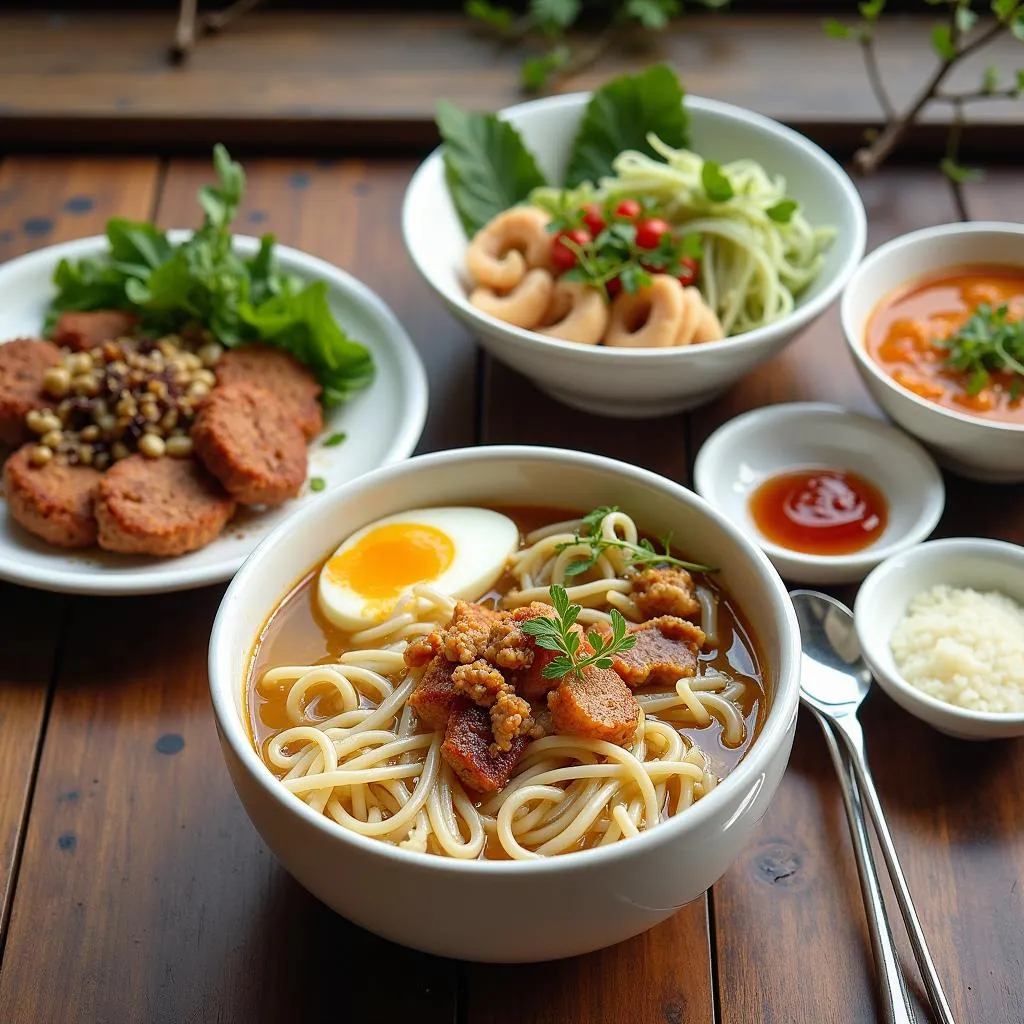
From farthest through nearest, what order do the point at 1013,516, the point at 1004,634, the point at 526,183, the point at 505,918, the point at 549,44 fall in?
the point at 549,44 < the point at 526,183 < the point at 1013,516 < the point at 1004,634 < the point at 505,918

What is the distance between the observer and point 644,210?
3369 mm

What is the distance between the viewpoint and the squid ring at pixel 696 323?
123 inches

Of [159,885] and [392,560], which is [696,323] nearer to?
[392,560]

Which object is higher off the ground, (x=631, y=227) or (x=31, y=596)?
(x=631, y=227)

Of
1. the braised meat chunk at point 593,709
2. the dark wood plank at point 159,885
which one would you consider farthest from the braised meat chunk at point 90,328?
the braised meat chunk at point 593,709

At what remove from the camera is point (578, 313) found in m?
3.17

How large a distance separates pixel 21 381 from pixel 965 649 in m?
2.30

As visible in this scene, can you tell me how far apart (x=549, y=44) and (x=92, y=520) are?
2661mm

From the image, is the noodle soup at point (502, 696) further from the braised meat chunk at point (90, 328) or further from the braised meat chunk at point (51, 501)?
the braised meat chunk at point (90, 328)

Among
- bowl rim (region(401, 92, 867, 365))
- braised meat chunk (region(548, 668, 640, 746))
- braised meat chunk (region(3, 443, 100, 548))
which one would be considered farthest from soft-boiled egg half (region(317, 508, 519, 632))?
braised meat chunk (region(3, 443, 100, 548))

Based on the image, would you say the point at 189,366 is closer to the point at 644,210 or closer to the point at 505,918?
the point at 644,210

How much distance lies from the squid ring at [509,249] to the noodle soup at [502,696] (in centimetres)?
102

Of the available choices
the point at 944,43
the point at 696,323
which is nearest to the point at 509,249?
the point at 696,323

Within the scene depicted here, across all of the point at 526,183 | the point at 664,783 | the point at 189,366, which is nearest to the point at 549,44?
the point at 526,183
